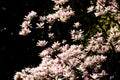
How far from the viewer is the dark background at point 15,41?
8766mm

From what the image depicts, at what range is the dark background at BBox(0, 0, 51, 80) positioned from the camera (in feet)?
28.8

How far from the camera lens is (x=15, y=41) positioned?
9.49 meters

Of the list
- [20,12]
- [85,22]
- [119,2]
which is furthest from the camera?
[20,12]

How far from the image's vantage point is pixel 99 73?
552 cm

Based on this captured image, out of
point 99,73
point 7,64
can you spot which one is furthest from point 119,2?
point 7,64

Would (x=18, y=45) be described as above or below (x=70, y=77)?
above

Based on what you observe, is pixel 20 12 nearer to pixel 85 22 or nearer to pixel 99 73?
pixel 85 22

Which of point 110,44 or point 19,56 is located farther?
point 19,56

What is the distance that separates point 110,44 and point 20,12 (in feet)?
17.7

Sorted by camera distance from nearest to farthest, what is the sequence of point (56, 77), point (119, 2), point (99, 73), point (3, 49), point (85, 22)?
1. point (56, 77)
2. point (99, 73)
3. point (119, 2)
4. point (85, 22)
5. point (3, 49)

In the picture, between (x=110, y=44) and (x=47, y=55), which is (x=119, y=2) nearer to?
(x=110, y=44)

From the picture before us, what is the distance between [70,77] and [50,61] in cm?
42

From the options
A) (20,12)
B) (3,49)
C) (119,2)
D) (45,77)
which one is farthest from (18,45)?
(45,77)

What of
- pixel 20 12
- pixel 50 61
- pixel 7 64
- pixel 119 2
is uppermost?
pixel 20 12
